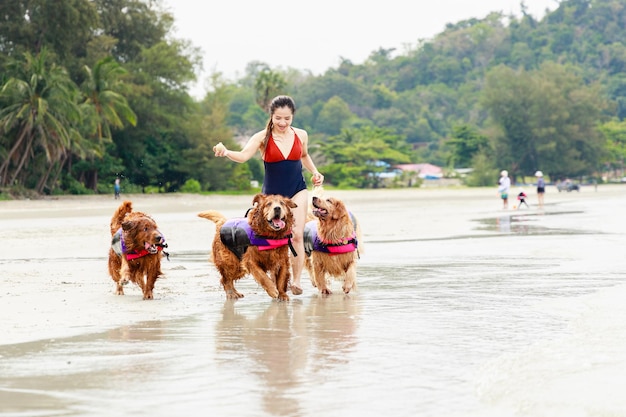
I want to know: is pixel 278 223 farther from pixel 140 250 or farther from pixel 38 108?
pixel 38 108

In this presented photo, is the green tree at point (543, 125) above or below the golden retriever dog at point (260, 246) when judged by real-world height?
above

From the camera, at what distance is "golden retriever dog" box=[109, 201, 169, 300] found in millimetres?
8516

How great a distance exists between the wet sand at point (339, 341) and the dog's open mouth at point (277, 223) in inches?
24.7

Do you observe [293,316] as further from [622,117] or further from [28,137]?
[622,117]

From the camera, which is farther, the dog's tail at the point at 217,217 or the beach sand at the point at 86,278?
the dog's tail at the point at 217,217

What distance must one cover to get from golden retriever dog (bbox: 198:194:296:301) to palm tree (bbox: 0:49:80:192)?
118ft

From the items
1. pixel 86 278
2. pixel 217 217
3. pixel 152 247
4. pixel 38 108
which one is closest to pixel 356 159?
pixel 38 108

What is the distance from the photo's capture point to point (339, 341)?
6047mm

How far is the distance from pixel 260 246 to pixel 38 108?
122 ft

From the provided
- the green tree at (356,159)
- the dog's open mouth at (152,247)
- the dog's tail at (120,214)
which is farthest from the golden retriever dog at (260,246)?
the green tree at (356,159)

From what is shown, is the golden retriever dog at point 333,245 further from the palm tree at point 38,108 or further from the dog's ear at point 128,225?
the palm tree at point 38,108

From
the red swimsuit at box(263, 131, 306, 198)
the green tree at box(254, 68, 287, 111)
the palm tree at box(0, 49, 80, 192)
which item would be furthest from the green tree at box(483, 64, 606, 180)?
the red swimsuit at box(263, 131, 306, 198)

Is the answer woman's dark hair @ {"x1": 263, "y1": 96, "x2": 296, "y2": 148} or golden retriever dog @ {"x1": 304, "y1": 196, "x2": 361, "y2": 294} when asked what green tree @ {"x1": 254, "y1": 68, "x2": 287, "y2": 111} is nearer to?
golden retriever dog @ {"x1": 304, "y1": 196, "x2": 361, "y2": 294}

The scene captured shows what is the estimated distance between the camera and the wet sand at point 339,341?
14.6 feet
